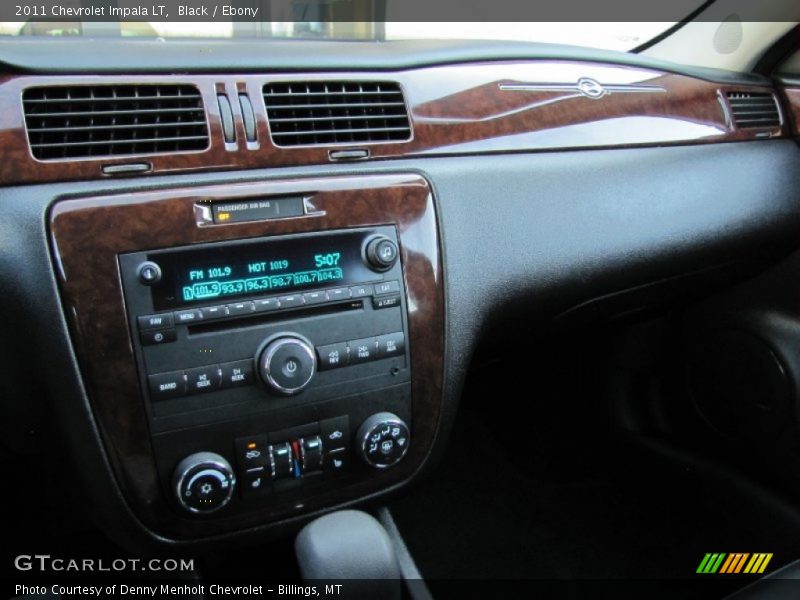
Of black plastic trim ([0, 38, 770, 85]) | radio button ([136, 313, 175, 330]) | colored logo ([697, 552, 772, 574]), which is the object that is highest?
black plastic trim ([0, 38, 770, 85])

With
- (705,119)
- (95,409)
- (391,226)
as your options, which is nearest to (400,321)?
(391,226)

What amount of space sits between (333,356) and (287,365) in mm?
78

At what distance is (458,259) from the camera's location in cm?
122

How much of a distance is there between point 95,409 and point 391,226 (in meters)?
0.48

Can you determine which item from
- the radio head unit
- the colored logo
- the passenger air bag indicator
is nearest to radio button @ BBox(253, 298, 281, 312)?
the radio head unit

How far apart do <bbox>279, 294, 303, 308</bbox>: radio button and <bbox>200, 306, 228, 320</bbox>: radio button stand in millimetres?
79

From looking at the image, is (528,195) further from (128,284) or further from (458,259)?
(128,284)

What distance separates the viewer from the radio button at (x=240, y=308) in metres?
1.03

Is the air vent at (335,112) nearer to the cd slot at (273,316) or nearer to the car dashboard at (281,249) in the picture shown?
the car dashboard at (281,249)

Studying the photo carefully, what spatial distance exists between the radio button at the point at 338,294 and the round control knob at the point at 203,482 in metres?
0.27

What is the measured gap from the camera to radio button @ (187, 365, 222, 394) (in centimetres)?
102

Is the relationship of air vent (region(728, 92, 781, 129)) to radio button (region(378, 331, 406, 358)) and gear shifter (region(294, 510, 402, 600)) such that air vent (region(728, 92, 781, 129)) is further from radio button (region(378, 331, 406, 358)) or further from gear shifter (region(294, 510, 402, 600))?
gear shifter (region(294, 510, 402, 600))

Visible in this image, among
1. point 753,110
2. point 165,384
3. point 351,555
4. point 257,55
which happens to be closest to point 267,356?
point 165,384

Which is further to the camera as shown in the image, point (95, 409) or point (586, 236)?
point (586, 236)
